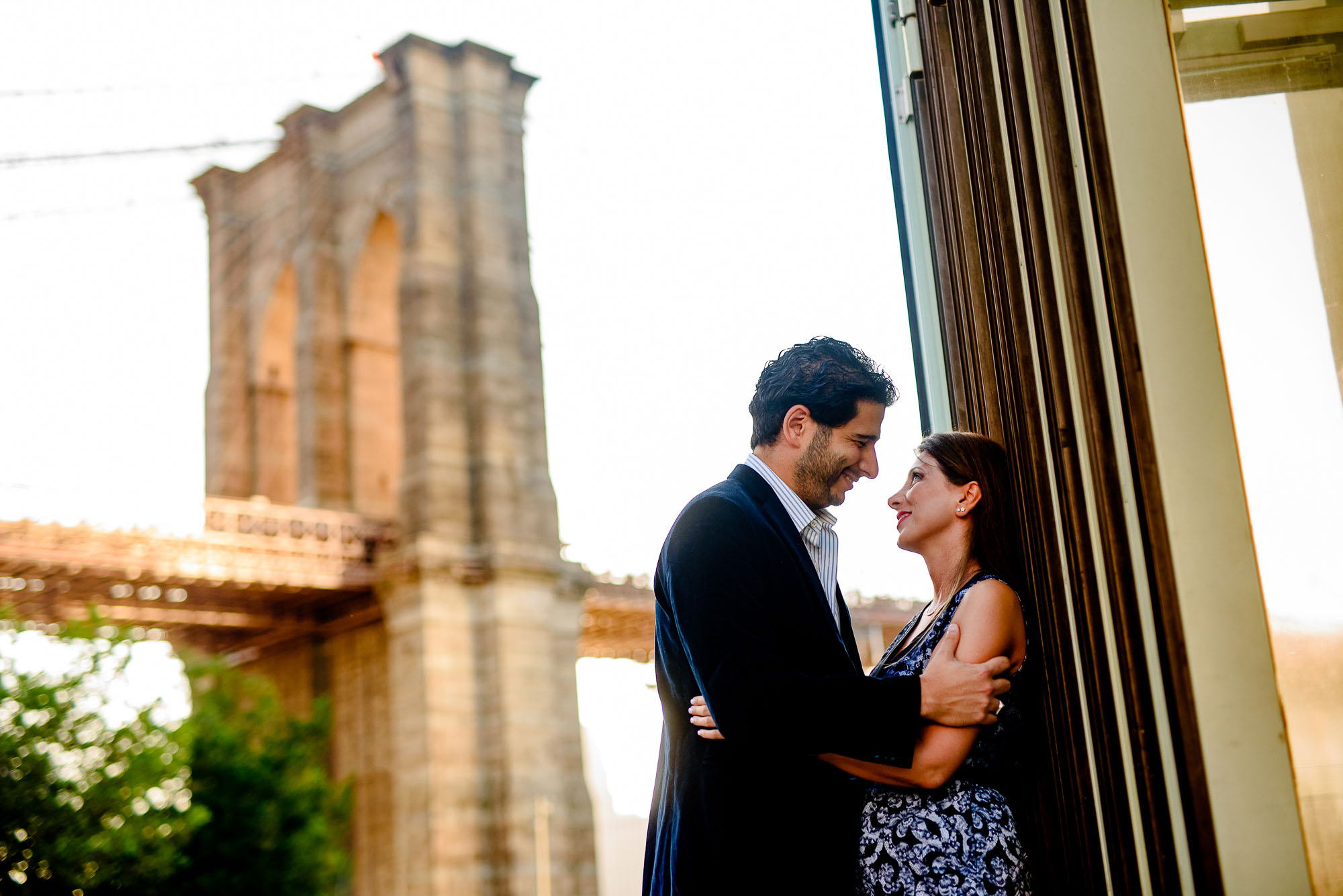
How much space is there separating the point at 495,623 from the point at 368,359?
6681 millimetres

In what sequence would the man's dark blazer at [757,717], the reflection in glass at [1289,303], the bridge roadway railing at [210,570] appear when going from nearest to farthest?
the reflection in glass at [1289,303], the man's dark blazer at [757,717], the bridge roadway railing at [210,570]

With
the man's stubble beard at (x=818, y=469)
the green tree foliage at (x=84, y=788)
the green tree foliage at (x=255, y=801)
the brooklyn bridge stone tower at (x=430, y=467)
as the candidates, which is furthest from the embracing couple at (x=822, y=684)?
the brooklyn bridge stone tower at (x=430, y=467)

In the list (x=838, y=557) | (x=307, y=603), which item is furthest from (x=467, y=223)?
(x=838, y=557)

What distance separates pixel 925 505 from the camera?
8.07 ft

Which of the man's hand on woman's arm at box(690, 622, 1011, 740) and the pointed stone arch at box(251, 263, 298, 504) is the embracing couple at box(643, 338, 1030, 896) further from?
the pointed stone arch at box(251, 263, 298, 504)

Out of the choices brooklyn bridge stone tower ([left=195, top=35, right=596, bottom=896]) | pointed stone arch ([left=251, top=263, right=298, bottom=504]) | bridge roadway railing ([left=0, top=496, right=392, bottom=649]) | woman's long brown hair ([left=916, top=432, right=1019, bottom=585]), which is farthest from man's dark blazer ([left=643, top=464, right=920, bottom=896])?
pointed stone arch ([left=251, top=263, right=298, bottom=504])

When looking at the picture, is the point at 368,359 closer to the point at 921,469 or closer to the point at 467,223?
the point at 467,223

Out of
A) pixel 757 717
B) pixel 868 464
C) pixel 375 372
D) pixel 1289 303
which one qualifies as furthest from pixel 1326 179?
pixel 375 372

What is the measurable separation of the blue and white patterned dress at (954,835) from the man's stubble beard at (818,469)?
436 mm

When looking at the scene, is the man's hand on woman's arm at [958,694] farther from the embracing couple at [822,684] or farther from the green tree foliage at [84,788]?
the green tree foliage at [84,788]

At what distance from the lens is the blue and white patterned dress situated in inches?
84.0

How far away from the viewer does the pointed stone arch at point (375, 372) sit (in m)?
24.6

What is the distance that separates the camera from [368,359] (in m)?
25.4

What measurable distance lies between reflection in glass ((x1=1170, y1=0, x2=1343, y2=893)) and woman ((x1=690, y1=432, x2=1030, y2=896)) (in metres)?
0.56
